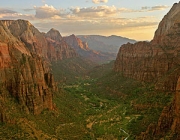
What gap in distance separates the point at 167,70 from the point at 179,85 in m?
64.2

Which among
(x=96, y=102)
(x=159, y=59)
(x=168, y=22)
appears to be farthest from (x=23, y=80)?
(x=168, y=22)

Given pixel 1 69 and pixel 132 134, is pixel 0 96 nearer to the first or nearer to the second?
pixel 1 69

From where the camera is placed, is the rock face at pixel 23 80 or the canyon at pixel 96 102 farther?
the rock face at pixel 23 80

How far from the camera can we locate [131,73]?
154 m

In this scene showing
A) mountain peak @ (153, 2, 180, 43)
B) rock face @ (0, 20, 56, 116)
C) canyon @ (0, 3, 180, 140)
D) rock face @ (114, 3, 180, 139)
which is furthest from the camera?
mountain peak @ (153, 2, 180, 43)

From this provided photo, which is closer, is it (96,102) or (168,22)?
(96,102)

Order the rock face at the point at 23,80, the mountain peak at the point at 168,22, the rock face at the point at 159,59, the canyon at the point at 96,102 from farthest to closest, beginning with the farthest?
the mountain peak at the point at 168,22, the rock face at the point at 159,59, the rock face at the point at 23,80, the canyon at the point at 96,102

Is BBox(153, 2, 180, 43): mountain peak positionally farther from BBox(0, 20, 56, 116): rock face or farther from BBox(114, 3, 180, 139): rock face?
BBox(0, 20, 56, 116): rock face

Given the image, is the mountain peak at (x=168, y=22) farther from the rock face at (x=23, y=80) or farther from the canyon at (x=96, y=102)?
the rock face at (x=23, y=80)

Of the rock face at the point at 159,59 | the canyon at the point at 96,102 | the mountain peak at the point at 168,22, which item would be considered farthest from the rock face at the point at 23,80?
the mountain peak at the point at 168,22

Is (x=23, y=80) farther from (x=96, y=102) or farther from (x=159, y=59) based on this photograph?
(x=159, y=59)

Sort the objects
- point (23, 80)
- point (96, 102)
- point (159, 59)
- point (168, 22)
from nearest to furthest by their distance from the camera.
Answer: point (23, 80), point (159, 59), point (96, 102), point (168, 22)

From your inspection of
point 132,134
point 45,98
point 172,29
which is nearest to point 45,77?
point 45,98

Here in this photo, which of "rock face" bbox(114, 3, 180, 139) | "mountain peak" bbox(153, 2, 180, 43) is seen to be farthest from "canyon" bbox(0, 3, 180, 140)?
"mountain peak" bbox(153, 2, 180, 43)
